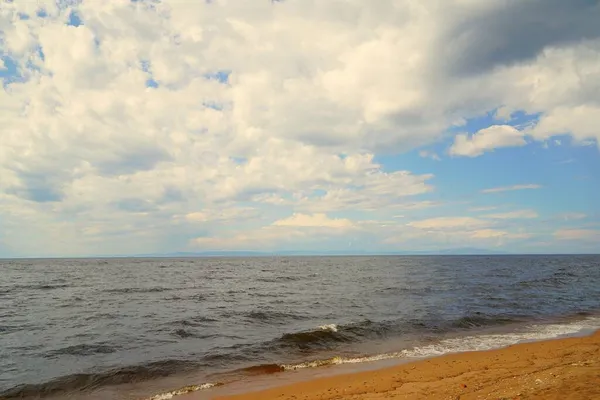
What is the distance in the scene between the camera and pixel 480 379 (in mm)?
10828

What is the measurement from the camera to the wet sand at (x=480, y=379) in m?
8.91

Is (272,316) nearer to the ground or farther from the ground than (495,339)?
farther from the ground

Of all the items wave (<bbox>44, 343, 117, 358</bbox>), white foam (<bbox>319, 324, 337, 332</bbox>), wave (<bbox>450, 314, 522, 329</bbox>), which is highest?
white foam (<bbox>319, 324, 337, 332</bbox>)

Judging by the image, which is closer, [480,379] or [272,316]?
[480,379]

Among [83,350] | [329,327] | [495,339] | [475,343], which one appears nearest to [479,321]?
[495,339]

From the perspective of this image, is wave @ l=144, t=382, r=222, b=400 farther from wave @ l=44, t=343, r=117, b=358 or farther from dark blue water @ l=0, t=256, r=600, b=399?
wave @ l=44, t=343, r=117, b=358

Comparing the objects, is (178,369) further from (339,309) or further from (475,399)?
(339,309)

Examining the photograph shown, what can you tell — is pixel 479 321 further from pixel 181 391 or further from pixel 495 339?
pixel 181 391

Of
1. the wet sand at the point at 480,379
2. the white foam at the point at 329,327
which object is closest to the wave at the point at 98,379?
the wet sand at the point at 480,379

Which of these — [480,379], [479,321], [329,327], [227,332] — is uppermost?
[480,379]

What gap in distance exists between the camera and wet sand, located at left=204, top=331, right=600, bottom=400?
8.91 meters

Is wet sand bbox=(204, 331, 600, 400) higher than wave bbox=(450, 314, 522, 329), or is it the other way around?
wet sand bbox=(204, 331, 600, 400)

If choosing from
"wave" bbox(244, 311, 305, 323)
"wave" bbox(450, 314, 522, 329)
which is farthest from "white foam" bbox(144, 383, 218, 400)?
"wave" bbox(450, 314, 522, 329)

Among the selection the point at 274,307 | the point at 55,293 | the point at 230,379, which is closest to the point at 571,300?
the point at 274,307
